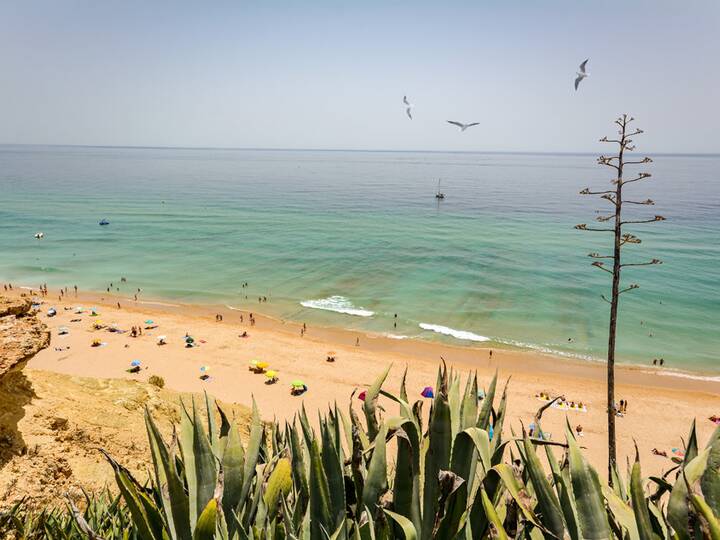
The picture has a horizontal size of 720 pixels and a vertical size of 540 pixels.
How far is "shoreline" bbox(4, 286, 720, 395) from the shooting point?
Answer: 20344mm

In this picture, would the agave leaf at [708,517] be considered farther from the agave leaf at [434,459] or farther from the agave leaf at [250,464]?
the agave leaf at [250,464]

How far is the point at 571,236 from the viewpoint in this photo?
51.5 m

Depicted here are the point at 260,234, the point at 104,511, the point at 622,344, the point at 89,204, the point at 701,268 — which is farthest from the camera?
the point at 89,204

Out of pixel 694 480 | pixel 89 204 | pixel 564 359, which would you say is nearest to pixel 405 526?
pixel 694 480

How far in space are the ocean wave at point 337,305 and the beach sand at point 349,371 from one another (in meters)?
3.03

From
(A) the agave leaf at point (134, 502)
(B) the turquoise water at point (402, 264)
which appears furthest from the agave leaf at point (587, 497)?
(B) the turquoise water at point (402, 264)

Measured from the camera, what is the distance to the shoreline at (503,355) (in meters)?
20.3

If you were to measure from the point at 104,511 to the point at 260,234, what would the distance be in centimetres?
4713

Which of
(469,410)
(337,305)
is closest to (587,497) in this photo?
(469,410)

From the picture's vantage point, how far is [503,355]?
2233 centimetres

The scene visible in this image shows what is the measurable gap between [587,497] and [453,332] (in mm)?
23412

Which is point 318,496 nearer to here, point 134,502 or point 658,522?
point 134,502

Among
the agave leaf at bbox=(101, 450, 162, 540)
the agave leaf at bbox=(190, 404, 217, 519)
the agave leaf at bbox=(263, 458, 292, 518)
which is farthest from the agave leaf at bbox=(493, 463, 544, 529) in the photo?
the agave leaf at bbox=(101, 450, 162, 540)

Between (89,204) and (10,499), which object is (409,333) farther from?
(89,204)
